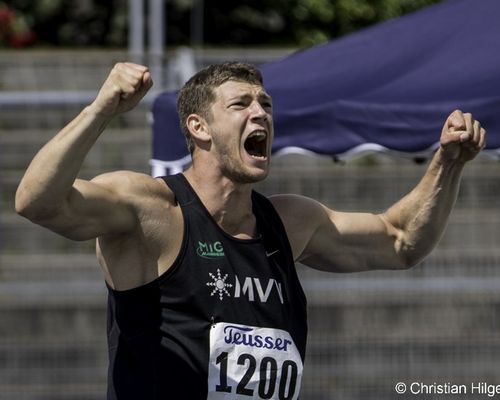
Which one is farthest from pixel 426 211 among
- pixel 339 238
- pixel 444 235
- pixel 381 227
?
pixel 444 235

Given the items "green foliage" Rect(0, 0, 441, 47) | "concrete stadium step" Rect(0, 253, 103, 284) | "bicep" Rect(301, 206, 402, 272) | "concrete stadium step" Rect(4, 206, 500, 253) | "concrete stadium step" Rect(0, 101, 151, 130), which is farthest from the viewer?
"green foliage" Rect(0, 0, 441, 47)

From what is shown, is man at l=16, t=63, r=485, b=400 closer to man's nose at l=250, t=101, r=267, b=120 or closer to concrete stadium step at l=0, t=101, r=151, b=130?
man's nose at l=250, t=101, r=267, b=120

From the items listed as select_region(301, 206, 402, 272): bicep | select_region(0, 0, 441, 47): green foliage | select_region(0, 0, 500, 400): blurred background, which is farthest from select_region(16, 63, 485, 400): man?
select_region(0, 0, 441, 47): green foliage

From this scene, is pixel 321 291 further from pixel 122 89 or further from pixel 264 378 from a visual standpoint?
pixel 122 89

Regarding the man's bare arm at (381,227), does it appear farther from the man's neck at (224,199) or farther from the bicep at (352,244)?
the man's neck at (224,199)

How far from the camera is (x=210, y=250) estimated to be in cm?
366

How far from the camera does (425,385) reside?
7.72 m

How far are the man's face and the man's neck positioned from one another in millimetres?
39

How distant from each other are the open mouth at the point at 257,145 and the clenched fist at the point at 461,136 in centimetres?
54

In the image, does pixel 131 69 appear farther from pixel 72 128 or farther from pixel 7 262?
pixel 7 262

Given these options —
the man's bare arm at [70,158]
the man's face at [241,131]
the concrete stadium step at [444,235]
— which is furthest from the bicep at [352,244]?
the concrete stadium step at [444,235]

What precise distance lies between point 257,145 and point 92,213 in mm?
605

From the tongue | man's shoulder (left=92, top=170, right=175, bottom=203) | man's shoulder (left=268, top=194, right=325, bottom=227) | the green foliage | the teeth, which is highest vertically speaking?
the green foliage

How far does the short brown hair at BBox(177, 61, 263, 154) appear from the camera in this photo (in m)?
3.79
